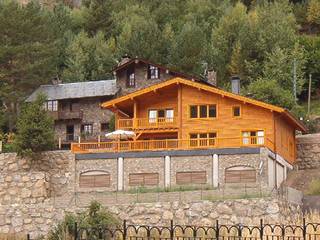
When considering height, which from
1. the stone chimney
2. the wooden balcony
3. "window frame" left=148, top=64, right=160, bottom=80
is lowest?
the wooden balcony

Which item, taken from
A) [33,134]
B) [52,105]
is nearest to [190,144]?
[33,134]

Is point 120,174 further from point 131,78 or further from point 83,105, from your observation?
point 83,105

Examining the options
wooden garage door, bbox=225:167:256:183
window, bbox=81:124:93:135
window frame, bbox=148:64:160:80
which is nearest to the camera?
wooden garage door, bbox=225:167:256:183

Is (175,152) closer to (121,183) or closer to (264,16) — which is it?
(121,183)

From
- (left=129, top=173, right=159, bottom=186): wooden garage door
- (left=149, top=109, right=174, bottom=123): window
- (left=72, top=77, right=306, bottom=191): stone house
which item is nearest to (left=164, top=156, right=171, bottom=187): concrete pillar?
(left=72, top=77, right=306, bottom=191): stone house

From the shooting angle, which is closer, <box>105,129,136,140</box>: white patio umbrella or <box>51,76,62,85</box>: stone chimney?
<box>105,129,136,140</box>: white patio umbrella

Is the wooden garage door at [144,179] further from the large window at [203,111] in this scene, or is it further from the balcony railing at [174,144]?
the large window at [203,111]

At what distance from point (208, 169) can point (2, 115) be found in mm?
24967

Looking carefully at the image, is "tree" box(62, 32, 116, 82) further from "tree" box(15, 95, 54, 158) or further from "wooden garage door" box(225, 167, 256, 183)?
"wooden garage door" box(225, 167, 256, 183)

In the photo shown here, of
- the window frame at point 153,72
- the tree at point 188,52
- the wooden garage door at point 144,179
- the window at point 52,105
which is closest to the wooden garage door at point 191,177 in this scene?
the wooden garage door at point 144,179

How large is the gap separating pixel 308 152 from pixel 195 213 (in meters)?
15.2

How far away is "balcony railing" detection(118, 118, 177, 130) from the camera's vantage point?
50375 mm

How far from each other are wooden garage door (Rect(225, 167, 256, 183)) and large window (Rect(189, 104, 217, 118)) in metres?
4.95

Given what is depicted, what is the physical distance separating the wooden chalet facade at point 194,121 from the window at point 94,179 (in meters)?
1.38
